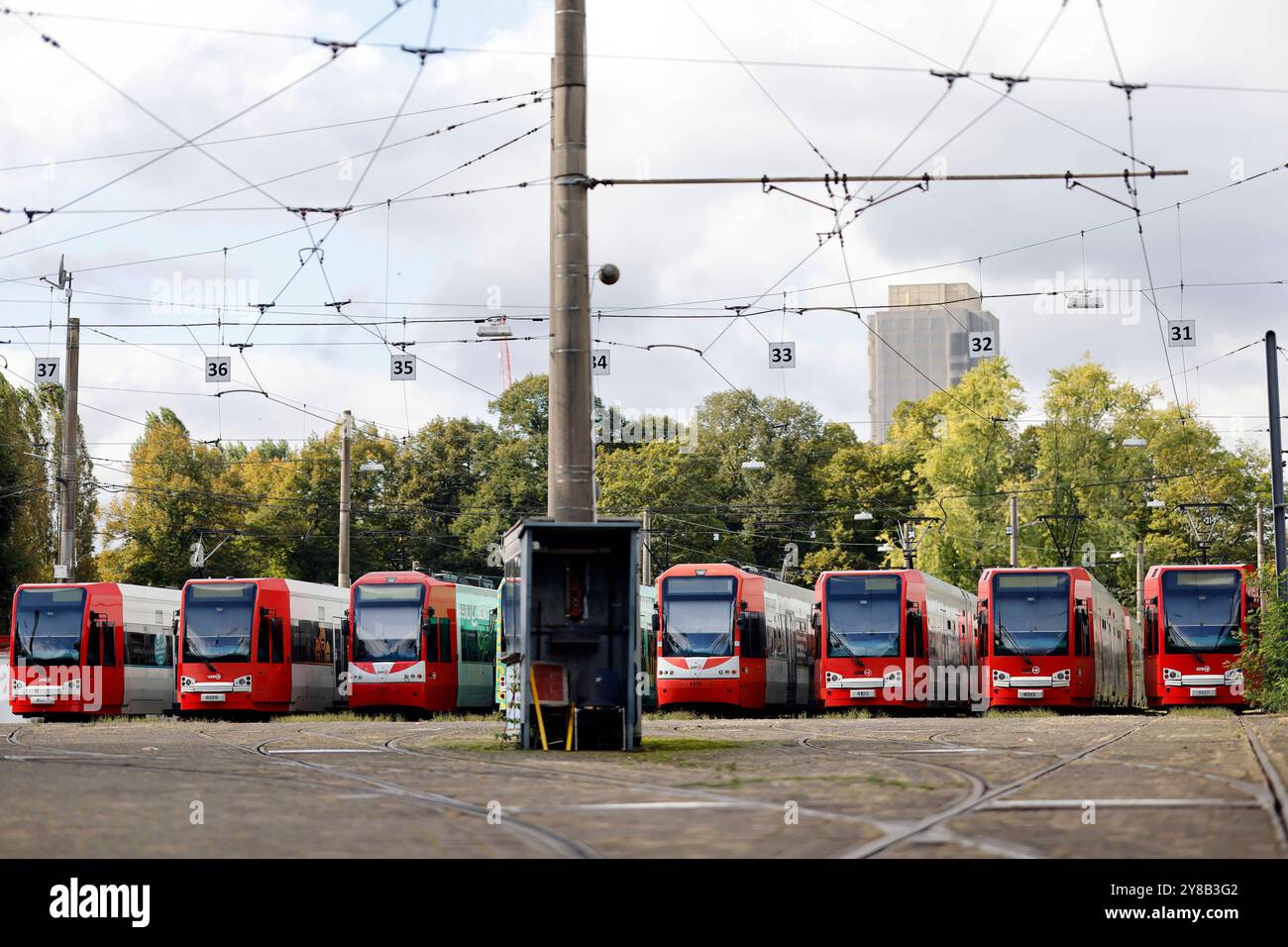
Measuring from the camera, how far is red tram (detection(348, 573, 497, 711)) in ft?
126

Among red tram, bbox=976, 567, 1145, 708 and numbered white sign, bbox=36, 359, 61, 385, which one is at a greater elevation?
numbered white sign, bbox=36, 359, 61, 385

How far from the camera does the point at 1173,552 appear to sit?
69812 millimetres

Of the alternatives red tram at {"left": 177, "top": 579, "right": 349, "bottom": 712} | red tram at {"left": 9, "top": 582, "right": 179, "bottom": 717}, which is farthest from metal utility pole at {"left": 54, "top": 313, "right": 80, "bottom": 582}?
red tram at {"left": 177, "top": 579, "right": 349, "bottom": 712}

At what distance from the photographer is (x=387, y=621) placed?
38.8m

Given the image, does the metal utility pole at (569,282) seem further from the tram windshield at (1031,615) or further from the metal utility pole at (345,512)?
the metal utility pole at (345,512)

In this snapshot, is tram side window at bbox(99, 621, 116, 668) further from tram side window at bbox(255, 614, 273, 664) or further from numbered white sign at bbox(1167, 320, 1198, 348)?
numbered white sign at bbox(1167, 320, 1198, 348)

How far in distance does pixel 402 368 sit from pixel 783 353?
6.95 meters

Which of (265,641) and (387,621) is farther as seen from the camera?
(387,621)

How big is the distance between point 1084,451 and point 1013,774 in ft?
182

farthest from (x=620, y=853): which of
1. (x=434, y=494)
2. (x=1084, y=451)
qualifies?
(x=434, y=494)

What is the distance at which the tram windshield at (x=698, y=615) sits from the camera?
3722 cm

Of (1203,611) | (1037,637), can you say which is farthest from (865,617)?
(1203,611)
